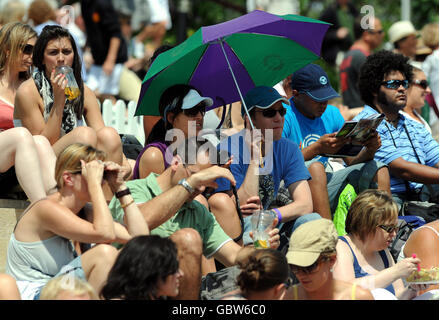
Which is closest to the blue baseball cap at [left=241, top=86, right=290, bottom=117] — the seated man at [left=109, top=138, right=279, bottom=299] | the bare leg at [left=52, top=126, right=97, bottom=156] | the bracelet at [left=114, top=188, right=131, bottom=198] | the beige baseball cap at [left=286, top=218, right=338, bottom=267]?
the seated man at [left=109, top=138, right=279, bottom=299]

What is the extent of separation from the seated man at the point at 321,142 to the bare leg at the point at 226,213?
0.95 metres

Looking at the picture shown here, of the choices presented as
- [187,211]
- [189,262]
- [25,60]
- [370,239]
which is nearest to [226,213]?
[187,211]

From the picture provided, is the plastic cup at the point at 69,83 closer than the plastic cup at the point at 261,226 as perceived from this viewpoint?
No

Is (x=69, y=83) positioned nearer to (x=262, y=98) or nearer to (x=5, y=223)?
(x=5, y=223)

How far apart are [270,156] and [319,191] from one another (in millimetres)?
529

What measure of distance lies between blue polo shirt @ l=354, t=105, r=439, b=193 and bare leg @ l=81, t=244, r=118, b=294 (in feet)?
10.4

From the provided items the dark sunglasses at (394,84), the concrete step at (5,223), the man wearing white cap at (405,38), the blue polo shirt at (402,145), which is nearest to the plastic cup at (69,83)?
the concrete step at (5,223)

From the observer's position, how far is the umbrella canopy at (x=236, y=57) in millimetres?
5844

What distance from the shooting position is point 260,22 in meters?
5.93

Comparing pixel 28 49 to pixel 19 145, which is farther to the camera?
pixel 28 49

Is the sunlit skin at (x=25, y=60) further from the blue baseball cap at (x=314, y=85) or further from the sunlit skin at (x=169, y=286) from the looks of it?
the sunlit skin at (x=169, y=286)

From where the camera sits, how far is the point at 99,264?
14.4 feet
